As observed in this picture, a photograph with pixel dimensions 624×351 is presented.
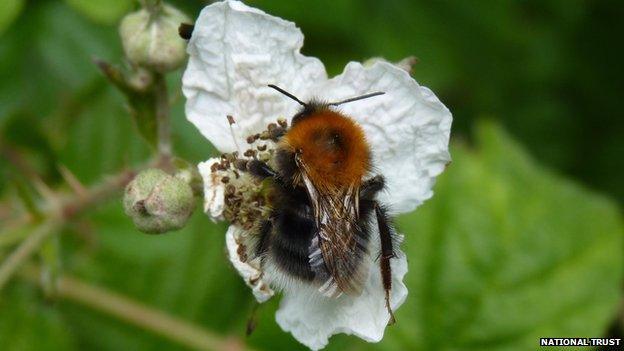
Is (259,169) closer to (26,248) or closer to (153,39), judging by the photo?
(153,39)

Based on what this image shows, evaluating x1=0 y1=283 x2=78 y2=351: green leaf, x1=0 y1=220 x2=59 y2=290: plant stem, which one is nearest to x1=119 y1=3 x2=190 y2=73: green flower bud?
x1=0 y1=220 x2=59 y2=290: plant stem

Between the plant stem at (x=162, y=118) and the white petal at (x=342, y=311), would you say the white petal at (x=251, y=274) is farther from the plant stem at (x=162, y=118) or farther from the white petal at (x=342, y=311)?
the plant stem at (x=162, y=118)

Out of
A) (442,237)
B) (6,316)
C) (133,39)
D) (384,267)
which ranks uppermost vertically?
(133,39)

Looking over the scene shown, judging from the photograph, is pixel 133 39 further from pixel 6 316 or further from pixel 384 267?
pixel 6 316

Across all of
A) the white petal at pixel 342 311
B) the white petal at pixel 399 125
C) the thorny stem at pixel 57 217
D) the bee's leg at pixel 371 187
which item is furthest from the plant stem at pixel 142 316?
the bee's leg at pixel 371 187

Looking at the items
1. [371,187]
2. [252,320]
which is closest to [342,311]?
[252,320]

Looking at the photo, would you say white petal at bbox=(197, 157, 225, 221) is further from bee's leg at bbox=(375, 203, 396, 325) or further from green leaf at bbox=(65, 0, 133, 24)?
green leaf at bbox=(65, 0, 133, 24)

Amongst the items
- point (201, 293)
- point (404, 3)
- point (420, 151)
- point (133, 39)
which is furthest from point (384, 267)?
point (404, 3)
